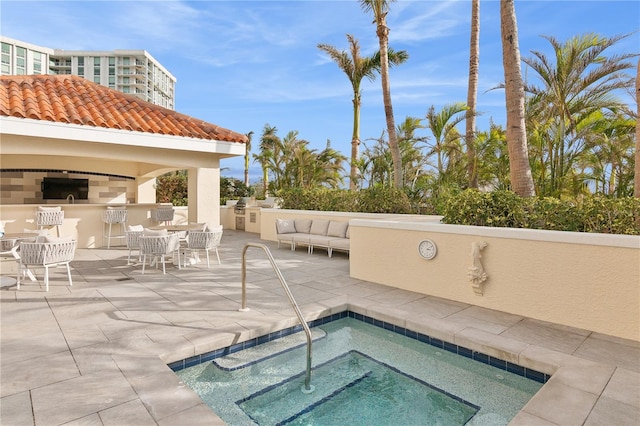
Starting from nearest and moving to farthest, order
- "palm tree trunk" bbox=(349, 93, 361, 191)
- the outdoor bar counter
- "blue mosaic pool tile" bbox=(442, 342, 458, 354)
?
"blue mosaic pool tile" bbox=(442, 342, 458, 354)
the outdoor bar counter
"palm tree trunk" bbox=(349, 93, 361, 191)

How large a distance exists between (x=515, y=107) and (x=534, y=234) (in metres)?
3.17

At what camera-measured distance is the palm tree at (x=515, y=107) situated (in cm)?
716

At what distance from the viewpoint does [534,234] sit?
5.22 metres

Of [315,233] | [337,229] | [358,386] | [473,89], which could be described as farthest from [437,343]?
[473,89]

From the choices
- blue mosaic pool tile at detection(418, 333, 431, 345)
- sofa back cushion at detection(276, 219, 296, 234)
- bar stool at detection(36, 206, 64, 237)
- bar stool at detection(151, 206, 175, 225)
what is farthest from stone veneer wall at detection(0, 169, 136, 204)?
blue mosaic pool tile at detection(418, 333, 431, 345)

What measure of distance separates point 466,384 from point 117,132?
33.7 ft

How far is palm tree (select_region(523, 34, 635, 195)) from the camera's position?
32.6 feet

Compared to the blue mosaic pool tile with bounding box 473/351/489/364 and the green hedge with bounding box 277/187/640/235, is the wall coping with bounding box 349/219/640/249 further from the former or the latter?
the blue mosaic pool tile with bounding box 473/351/489/364

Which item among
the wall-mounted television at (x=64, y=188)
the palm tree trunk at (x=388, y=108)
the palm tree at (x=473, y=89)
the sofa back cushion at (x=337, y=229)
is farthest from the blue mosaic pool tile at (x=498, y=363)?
the wall-mounted television at (x=64, y=188)

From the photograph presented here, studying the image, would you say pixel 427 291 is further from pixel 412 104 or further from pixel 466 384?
pixel 412 104

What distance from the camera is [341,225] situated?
10.7 metres

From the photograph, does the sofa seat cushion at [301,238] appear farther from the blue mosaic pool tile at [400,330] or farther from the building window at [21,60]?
the building window at [21,60]

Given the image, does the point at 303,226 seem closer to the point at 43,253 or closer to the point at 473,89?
the point at 43,253

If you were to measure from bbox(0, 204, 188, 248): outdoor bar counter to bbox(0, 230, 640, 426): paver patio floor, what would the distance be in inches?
180
